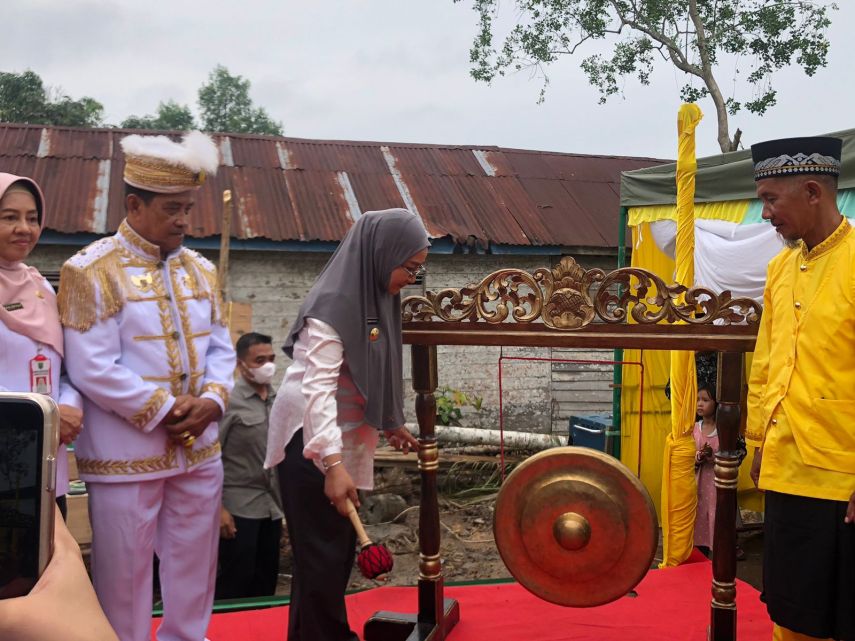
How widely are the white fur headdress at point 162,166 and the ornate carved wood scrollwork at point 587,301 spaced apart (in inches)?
37.6

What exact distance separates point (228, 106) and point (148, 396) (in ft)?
105

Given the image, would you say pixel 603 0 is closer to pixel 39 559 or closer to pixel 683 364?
pixel 683 364

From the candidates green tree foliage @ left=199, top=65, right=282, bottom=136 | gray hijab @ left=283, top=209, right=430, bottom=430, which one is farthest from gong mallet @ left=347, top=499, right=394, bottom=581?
green tree foliage @ left=199, top=65, right=282, bottom=136

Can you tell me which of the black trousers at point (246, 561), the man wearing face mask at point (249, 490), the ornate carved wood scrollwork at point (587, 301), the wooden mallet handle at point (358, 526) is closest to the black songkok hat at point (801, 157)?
the ornate carved wood scrollwork at point (587, 301)

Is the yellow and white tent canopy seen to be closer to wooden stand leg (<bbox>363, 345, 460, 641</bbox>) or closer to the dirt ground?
the dirt ground

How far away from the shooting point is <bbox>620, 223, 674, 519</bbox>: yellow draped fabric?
6.71 metres

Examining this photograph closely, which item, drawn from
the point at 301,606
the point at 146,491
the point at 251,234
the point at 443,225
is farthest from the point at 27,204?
the point at 443,225

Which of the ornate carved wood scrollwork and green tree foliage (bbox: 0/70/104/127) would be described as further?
green tree foliage (bbox: 0/70/104/127)

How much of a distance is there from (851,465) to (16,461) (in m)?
2.24

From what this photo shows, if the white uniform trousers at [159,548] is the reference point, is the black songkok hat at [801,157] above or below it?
above

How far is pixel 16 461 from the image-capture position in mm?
927

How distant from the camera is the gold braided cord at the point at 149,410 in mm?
2602

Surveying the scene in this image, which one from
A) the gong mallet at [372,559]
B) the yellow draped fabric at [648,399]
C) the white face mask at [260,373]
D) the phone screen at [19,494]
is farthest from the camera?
the yellow draped fabric at [648,399]

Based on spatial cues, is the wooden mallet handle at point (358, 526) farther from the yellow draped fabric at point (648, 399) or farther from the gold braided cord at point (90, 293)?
the yellow draped fabric at point (648, 399)
